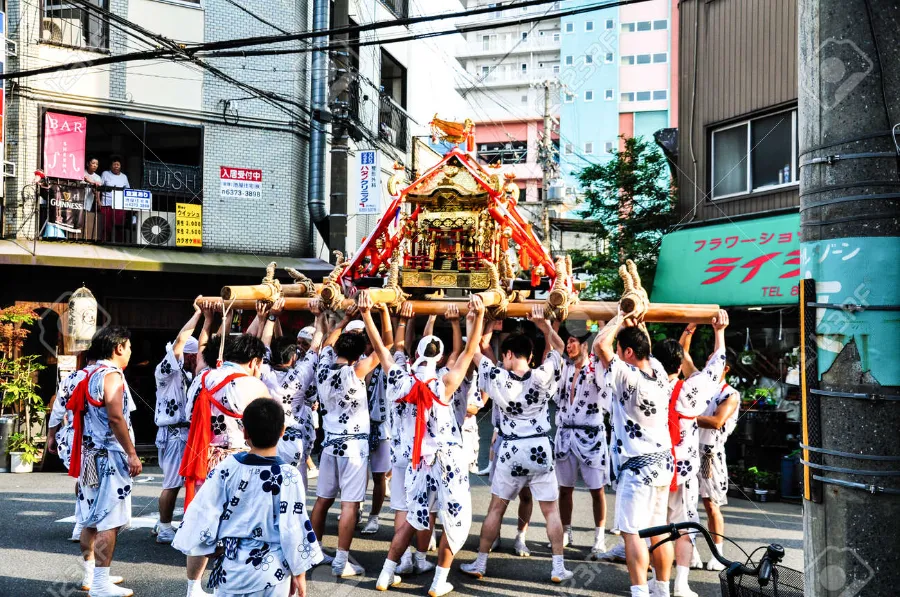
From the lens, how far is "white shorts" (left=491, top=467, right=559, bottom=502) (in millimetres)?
6652

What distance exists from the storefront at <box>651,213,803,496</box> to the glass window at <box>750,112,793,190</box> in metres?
1.00

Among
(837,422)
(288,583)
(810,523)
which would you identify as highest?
(837,422)

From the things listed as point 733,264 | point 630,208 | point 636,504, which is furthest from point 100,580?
point 630,208

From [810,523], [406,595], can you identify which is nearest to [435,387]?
[406,595]

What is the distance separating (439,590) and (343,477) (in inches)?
50.7

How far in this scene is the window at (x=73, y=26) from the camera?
14.5 metres

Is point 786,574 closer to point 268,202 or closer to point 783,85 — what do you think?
point 783,85

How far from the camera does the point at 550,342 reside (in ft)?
21.5

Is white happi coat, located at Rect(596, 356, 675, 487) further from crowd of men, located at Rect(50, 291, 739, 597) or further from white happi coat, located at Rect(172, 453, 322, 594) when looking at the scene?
white happi coat, located at Rect(172, 453, 322, 594)

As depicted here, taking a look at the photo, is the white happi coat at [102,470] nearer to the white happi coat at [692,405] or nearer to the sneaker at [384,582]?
the sneaker at [384,582]

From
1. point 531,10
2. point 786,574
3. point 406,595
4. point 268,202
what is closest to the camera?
point 786,574

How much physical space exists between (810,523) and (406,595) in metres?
4.00

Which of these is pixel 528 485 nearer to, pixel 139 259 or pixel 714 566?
pixel 714 566

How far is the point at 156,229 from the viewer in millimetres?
15273
